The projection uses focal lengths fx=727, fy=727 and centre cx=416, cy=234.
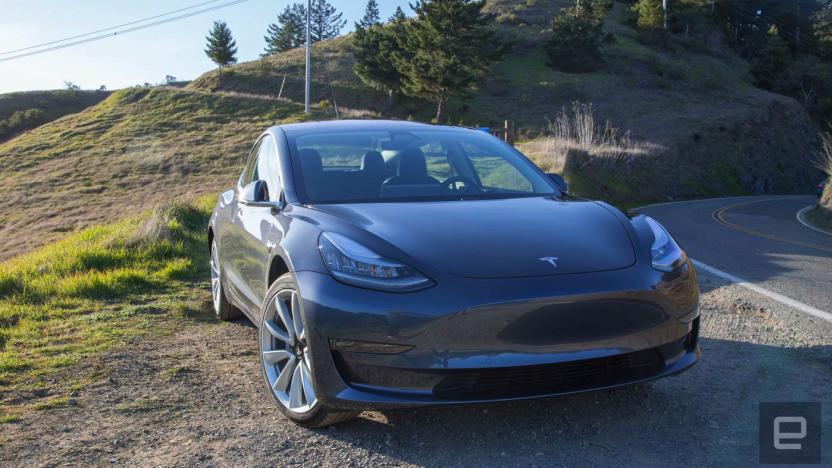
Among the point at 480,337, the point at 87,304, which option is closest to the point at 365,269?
the point at 480,337

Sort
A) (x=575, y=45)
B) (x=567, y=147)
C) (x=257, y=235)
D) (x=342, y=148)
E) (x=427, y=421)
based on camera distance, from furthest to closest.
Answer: (x=575, y=45) < (x=567, y=147) < (x=342, y=148) < (x=257, y=235) < (x=427, y=421)

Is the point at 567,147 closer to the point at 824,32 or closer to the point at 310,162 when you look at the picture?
the point at 310,162

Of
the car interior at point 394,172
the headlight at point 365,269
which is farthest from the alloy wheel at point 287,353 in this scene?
the car interior at point 394,172

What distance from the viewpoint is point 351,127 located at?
16.9ft

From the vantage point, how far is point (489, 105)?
5519 cm

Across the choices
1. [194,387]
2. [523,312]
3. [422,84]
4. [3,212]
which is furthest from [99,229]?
[422,84]

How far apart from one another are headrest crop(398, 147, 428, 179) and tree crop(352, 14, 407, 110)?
51.5 meters

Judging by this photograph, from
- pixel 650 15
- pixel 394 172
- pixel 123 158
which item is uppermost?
pixel 650 15

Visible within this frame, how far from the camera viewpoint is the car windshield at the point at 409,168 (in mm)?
4328

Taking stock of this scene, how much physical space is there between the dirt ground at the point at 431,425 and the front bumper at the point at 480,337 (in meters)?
0.27

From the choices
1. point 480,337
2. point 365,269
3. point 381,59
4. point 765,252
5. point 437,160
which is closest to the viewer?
point 480,337

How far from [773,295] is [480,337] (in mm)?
4363

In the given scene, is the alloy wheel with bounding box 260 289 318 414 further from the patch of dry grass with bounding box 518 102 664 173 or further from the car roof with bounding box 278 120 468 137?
the patch of dry grass with bounding box 518 102 664 173

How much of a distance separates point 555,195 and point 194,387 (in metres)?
2.42
